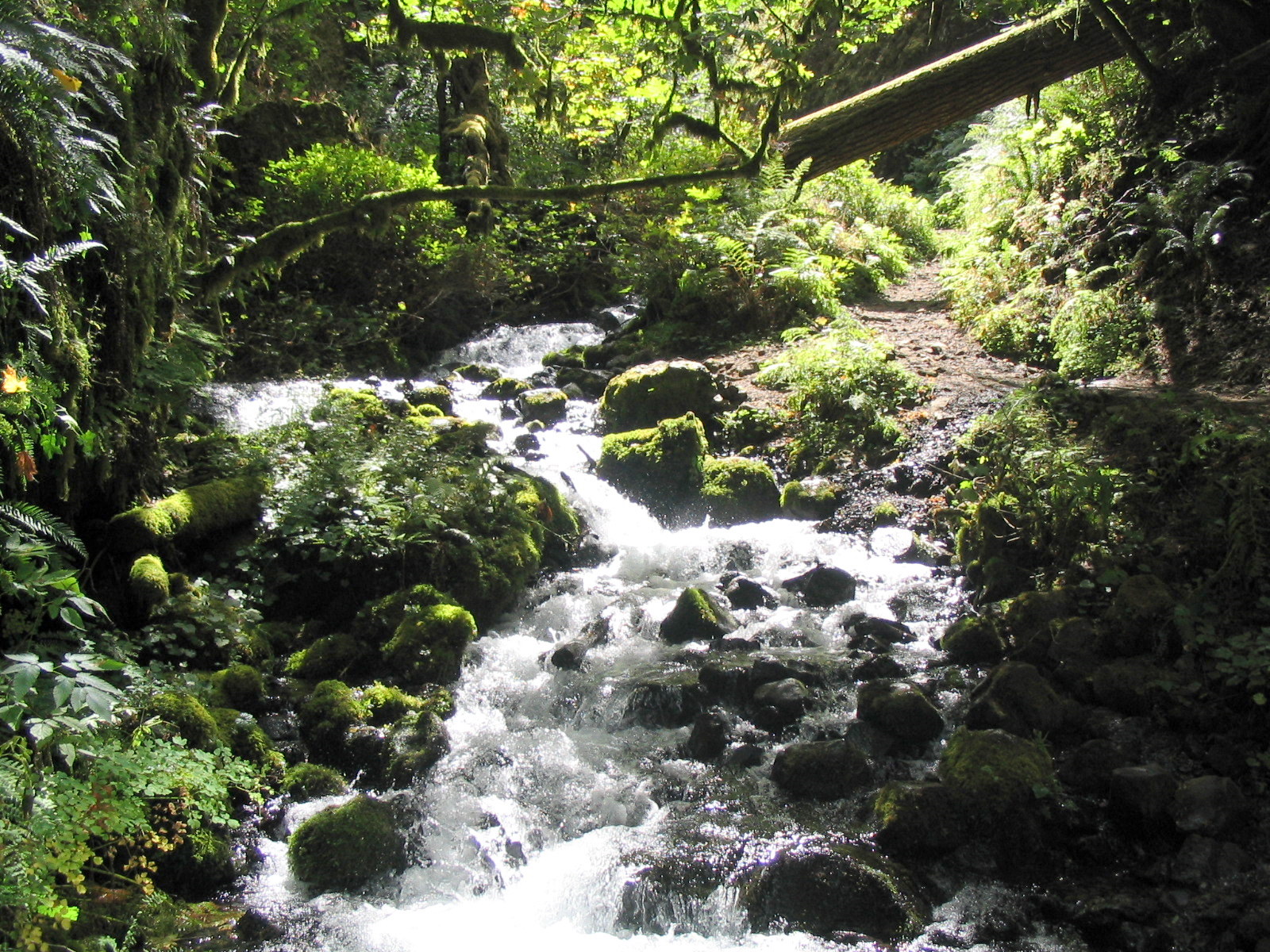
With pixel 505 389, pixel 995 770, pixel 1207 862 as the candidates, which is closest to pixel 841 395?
pixel 505 389

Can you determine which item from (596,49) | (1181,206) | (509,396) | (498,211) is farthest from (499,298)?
(1181,206)

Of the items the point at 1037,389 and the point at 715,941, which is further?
the point at 1037,389

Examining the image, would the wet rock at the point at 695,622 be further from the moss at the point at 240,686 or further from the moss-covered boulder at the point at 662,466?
the moss at the point at 240,686

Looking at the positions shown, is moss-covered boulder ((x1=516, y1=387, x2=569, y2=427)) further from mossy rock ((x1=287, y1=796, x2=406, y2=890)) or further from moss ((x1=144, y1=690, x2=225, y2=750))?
mossy rock ((x1=287, y1=796, x2=406, y2=890))

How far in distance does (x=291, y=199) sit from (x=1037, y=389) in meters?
8.98

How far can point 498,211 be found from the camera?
543 inches

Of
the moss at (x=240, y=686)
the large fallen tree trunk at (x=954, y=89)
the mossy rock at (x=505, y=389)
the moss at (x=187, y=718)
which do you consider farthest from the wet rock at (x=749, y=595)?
the large fallen tree trunk at (x=954, y=89)

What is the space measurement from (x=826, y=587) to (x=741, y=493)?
1783mm

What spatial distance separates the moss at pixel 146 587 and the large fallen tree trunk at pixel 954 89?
33.1 feet

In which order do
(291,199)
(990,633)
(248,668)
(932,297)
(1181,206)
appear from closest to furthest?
(248,668), (990,633), (1181,206), (291,199), (932,297)

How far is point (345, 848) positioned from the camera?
431cm

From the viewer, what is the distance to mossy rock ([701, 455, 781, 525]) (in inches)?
332

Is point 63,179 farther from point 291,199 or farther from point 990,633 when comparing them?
point 291,199

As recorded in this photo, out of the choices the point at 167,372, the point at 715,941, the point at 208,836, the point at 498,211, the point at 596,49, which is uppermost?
the point at 596,49
